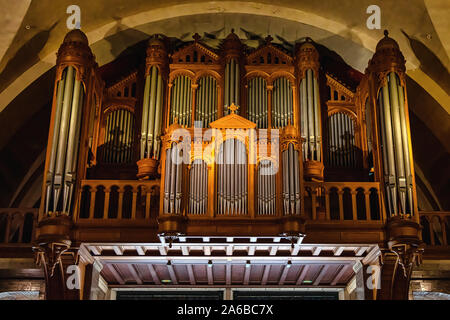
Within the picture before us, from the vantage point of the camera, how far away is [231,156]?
13.8 meters

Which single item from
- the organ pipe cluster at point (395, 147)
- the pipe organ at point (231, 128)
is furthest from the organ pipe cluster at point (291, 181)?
the organ pipe cluster at point (395, 147)

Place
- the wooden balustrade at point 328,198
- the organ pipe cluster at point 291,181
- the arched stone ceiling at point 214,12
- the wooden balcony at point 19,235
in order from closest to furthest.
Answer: the organ pipe cluster at point 291,181 → the wooden balustrade at point 328,198 → the wooden balcony at point 19,235 → the arched stone ceiling at point 214,12

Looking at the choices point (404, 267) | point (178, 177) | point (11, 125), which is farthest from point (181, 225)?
point (11, 125)

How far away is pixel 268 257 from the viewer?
47.1 ft

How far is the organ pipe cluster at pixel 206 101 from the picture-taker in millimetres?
16141

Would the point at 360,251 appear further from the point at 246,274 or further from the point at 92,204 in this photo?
the point at 92,204

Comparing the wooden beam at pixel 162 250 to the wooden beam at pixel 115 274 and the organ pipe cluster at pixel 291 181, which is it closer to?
the wooden beam at pixel 115 274

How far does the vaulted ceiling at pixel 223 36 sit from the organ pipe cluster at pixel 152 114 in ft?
5.48

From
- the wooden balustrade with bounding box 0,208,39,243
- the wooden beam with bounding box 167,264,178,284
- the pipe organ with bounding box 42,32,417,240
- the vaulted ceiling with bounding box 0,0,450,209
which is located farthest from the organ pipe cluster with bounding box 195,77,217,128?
the wooden balustrade with bounding box 0,208,39,243

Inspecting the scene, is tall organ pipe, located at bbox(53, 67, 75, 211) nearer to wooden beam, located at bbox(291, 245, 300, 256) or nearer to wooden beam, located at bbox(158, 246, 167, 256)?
wooden beam, located at bbox(158, 246, 167, 256)

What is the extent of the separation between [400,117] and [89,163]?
6.72m

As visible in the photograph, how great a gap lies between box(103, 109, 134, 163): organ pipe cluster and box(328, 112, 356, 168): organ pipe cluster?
4600 mm

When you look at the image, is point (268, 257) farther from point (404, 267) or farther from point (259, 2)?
point (259, 2)

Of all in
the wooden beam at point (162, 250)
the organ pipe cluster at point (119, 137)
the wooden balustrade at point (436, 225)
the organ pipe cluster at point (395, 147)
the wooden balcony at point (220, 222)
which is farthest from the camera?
the organ pipe cluster at point (119, 137)
